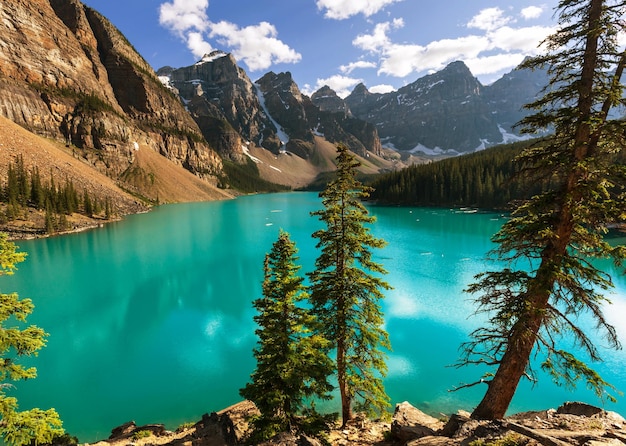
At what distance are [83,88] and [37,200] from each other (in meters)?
98.6

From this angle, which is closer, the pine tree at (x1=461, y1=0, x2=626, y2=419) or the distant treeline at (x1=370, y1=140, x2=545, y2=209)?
the pine tree at (x1=461, y1=0, x2=626, y2=419)

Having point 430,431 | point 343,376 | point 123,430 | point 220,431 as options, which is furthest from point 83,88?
point 430,431

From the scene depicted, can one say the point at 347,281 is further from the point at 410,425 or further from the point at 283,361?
the point at 410,425

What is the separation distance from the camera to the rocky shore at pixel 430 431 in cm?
693

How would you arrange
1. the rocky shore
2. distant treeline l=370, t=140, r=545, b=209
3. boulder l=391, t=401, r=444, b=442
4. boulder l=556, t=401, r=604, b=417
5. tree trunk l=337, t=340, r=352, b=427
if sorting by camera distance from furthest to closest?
distant treeline l=370, t=140, r=545, b=209, tree trunk l=337, t=340, r=352, b=427, boulder l=556, t=401, r=604, b=417, boulder l=391, t=401, r=444, b=442, the rocky shore

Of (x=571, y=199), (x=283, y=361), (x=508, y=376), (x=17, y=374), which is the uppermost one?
(x=571, y=199)

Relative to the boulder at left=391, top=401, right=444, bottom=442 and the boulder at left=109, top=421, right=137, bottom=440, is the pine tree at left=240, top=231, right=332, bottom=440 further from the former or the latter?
Answer: the boulder at left=109, top=421, right=137, bottom=440

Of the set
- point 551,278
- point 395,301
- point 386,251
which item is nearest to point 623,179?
point 551,278

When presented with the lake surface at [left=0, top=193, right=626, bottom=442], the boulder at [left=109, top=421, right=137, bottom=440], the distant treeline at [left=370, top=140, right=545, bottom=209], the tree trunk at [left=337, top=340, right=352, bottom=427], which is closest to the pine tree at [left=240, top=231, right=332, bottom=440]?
the tree trunk at [left=337, top=340, right=352, bottom=427]

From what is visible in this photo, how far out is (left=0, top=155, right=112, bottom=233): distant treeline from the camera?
6303cm

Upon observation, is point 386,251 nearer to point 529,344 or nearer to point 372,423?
point 372,423

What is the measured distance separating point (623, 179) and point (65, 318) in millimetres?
35694

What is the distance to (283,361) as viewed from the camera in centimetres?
1070

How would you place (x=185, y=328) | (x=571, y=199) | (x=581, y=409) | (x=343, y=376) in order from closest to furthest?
(x=571, y=199) → (x=581, y=409) → (x=343, y=376) → (x=185, y=328)
